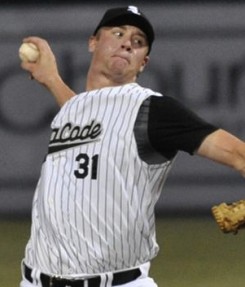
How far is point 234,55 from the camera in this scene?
38.3 feet

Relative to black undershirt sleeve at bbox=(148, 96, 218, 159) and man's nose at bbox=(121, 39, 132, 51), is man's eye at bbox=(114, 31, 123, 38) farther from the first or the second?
black undershirt sleeve at bbox=(148, 96, 218, 159)

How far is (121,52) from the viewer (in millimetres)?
4973

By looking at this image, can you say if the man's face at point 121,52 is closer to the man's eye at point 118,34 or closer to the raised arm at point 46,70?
the man's eye at point 118,34

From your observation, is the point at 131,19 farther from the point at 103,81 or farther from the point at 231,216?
the point at 231,216

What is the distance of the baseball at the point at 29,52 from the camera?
557cm

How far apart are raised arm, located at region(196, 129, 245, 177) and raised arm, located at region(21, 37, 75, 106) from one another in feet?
4.59

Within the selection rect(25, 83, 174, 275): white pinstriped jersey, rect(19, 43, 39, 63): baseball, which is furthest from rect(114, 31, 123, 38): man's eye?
rect(19, 43, 39, 63): baseball

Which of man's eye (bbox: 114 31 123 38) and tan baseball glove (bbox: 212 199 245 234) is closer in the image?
tan baseball glove (bbox: 212 199 245 234)

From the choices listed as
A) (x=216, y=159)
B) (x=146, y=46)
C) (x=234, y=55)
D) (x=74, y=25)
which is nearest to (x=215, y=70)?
(x=234, y=55)

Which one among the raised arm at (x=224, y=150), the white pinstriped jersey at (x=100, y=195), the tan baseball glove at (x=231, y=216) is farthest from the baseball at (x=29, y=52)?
the tan baseball glove at (x=231, y=216)

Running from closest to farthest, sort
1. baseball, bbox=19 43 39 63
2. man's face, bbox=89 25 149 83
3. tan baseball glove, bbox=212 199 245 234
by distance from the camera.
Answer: tan baseball glove, bbox=212 199 245 234
man's face, bbox=89 25 149 83
baseball, bbox=19 43 39 63

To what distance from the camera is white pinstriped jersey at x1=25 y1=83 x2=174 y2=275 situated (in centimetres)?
468

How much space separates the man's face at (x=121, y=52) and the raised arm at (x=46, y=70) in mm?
529

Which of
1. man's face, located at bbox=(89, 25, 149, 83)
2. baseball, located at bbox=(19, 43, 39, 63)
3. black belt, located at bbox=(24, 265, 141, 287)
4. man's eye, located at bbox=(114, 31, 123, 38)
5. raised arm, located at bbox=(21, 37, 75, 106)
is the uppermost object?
man's eye, located at bbox=(114, 31, 123, 38)
